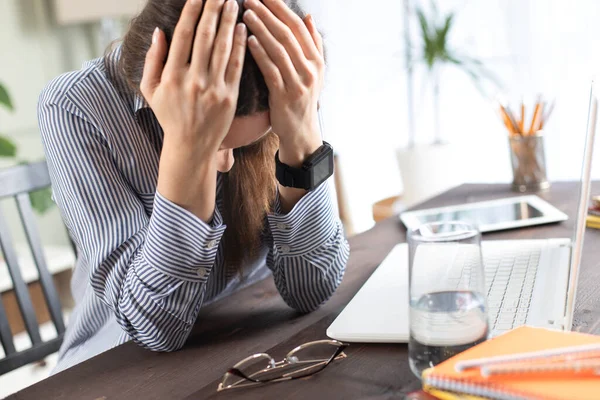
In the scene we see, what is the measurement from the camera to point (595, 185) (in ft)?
4.85

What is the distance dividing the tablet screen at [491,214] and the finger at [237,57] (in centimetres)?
60

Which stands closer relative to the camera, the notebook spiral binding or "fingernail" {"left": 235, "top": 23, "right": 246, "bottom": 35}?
the notebook spiral binding

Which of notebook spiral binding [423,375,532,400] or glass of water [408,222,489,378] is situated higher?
glass of water [408,222,489,378]

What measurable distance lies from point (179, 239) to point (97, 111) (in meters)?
0.26

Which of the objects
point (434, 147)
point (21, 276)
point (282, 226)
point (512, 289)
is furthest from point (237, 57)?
point (434, 147)

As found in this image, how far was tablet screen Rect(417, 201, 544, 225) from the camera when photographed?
4.22 ft

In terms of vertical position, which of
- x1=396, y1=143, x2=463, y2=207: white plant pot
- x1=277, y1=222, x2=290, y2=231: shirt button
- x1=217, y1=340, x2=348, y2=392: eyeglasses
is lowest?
x1=396, y1=143, x2=463, y2=207: white plant pot

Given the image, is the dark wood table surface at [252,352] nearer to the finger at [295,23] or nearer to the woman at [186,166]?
the woman at [186,166]

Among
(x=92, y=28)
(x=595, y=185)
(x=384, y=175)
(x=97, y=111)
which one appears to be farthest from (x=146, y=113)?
(x=92, y=28)

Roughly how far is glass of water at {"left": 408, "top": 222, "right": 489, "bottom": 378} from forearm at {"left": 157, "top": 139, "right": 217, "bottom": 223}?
0.32m

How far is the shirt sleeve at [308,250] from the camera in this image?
96cm

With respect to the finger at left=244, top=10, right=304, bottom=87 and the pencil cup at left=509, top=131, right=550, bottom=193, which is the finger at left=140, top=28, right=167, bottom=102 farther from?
the pencil cup at left=509, top=131, right=550, bottom=193

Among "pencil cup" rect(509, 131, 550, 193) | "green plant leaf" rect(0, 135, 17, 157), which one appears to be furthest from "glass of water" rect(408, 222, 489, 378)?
"green plant leaf" rect(0, 135, 17, 157)

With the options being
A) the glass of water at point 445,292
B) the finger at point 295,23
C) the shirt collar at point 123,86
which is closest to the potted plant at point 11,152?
the shirt collar at point 123,86
